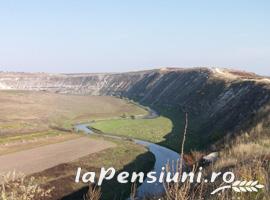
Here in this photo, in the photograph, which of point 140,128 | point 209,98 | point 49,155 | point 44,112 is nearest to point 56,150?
point 49,155

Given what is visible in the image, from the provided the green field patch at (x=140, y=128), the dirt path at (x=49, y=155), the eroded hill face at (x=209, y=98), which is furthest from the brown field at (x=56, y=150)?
the eroded hill face at (x=209, y=98)

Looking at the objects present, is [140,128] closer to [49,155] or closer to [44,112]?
[44,112]


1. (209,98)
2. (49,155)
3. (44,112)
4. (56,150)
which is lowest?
(44,112)

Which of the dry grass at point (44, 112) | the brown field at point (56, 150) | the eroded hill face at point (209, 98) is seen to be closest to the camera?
the brown field at point (56, 150)

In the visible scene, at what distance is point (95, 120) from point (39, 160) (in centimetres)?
5096

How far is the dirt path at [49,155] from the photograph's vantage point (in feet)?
165

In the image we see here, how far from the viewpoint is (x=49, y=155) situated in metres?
58.6

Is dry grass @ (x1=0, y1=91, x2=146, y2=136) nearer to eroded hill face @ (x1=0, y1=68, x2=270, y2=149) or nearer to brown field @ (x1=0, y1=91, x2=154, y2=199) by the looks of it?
brown field @ (x1=0, y1=91, x2=154, y2=199)

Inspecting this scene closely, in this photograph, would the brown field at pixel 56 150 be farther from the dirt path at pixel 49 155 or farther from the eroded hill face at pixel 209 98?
the eroded hill face at pixel 209 98

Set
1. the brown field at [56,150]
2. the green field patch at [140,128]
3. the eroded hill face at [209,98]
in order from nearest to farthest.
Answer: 1. the brown field at [56,150]
2. the eroded hill face at [209,98]
3. the green field patch at [140,128]

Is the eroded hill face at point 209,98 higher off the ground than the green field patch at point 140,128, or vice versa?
the eroded hill face at point 209,98

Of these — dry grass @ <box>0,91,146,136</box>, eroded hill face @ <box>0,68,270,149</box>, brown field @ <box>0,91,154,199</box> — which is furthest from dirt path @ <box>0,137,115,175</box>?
eroded hill face @ <box>0,68,270,149</box>

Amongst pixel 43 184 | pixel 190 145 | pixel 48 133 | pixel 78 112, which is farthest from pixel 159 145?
pixel 78 112

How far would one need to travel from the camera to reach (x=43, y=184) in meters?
42.4
